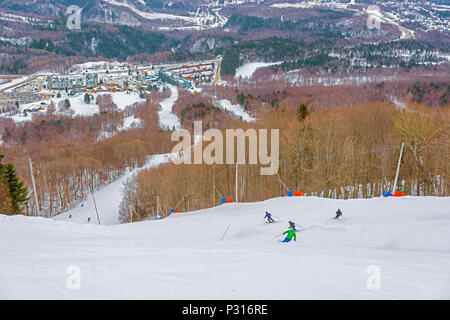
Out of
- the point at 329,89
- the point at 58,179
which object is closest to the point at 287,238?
the point at 58,179

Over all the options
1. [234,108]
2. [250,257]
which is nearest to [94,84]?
[234,108]

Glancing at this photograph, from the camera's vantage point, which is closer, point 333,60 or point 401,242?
point 401,242

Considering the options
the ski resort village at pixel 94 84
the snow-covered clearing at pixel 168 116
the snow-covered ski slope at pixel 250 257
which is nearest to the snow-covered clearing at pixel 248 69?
the ski resort village at pixel 94 84

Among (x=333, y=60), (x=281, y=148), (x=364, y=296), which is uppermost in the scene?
(x=333, y=60)

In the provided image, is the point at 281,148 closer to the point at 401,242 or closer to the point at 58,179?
the point at 401,242

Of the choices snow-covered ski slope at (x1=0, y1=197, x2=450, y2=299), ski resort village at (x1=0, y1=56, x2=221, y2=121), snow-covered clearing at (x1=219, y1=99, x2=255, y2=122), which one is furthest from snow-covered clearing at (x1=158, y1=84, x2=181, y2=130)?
snow-covered ski slope at (x1=0, y1=197, x2=450, y2=299)

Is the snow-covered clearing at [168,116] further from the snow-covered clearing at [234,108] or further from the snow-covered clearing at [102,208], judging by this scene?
the snow-covered clearing at [102,208]

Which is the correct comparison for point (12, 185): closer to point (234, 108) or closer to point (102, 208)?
point (102, 208)
